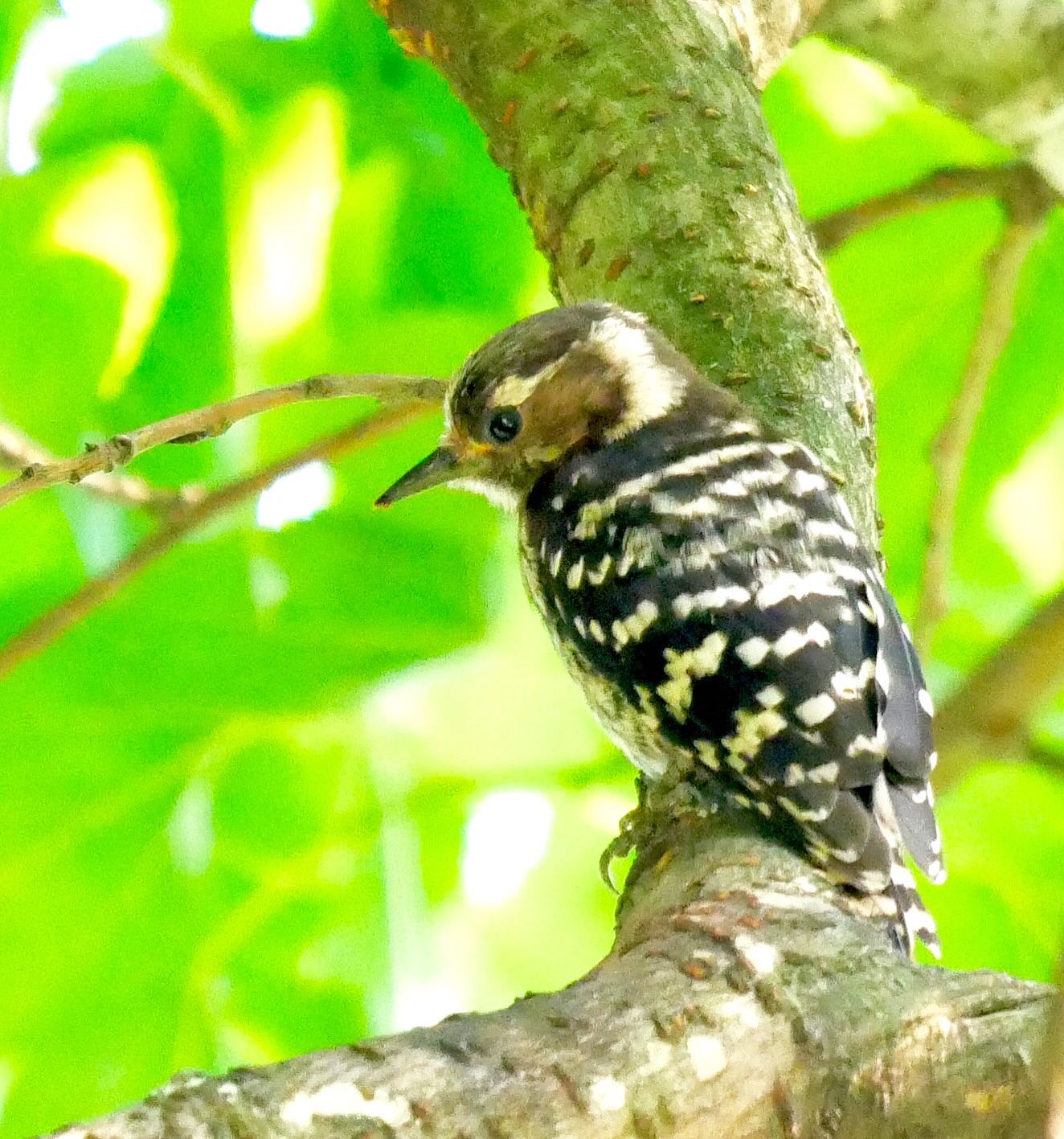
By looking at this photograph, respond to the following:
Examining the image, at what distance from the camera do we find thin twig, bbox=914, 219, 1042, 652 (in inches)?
107

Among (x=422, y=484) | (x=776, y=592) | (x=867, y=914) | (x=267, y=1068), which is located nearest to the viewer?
(x=267, y=1068)

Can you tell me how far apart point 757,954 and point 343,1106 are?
16.5 inches

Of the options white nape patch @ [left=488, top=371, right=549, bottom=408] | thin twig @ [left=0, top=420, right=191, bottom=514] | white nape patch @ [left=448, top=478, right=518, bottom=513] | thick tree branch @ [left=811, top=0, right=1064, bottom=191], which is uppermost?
thick tree branch @ [left=811, top=0, right=1064, bottom=191]

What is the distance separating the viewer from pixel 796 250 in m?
2.22

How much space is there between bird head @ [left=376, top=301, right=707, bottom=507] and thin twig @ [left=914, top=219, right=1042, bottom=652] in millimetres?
707

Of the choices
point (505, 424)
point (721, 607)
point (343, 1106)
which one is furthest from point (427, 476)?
point (343, 1106)

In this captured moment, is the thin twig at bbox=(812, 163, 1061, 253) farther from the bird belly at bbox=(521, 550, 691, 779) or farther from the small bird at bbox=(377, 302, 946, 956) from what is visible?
the bird belly at bbox=(521, 550, 691, 779)

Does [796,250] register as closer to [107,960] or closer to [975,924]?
[975,924]

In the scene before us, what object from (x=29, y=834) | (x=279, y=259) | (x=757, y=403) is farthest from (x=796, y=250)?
(x=29, y=834)

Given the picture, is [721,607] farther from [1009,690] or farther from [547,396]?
[1009,690]

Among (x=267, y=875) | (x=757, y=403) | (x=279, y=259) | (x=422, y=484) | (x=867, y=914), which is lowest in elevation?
(x=867, y=914)

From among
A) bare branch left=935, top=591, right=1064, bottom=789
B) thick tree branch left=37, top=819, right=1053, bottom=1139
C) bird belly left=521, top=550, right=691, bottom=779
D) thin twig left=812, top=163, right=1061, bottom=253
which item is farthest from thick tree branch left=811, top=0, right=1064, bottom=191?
thick tree branch left=37, top=819, right=1053, bottom=1139

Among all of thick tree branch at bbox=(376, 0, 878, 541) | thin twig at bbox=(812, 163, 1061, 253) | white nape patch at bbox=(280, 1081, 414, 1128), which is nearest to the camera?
white nape patch at bbox=(280, 1081, 414, 1128)

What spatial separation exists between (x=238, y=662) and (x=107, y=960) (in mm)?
508
